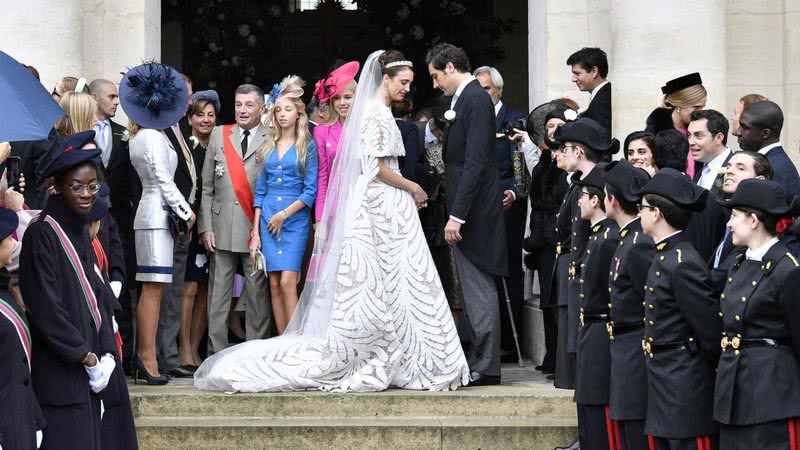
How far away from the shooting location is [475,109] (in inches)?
365

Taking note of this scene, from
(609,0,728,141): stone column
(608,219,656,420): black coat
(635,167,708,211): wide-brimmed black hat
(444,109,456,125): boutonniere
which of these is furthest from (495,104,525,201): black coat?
(635,167,708,211): wide-brimmed black hat

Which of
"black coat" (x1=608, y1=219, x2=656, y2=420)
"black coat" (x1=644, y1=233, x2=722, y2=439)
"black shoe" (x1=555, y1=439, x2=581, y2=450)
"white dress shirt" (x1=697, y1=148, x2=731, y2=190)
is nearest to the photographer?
"black coat" (x1=644, y1=233, x2=722, y2=439)

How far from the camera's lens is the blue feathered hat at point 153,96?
963 centimetres

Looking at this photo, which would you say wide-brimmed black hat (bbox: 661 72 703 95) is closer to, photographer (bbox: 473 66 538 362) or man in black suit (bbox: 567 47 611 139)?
man in black suit (bbox: 567 47 611 139)

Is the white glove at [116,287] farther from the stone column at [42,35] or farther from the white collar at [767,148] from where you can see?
the white collar at [767,148]

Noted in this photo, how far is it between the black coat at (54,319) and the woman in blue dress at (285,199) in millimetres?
3335

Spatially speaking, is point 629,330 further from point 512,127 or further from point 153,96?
point 153,96

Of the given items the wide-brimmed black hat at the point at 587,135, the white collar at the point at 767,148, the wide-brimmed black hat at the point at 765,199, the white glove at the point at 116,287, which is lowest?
the white glove at the point at 116,287

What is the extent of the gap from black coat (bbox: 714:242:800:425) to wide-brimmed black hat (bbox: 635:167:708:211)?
54cm

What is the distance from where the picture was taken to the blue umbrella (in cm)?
611

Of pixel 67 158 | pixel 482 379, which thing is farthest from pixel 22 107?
pixel 482 379

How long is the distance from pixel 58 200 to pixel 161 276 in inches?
108

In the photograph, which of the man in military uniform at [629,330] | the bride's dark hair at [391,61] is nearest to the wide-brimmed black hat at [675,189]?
the man in military uniform at [629,330]

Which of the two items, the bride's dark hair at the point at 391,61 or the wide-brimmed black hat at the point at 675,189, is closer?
the wide-brimmed black hat at the point at 675,189
